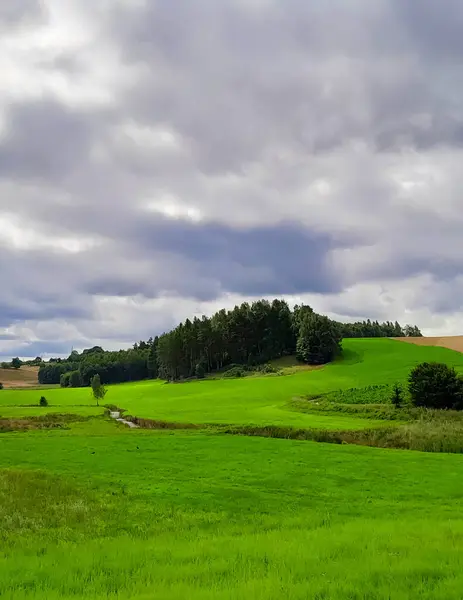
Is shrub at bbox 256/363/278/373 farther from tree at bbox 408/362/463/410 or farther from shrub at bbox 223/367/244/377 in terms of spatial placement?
tree at bbox 408/362/463/410

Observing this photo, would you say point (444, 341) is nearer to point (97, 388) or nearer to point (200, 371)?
point (200, 371)

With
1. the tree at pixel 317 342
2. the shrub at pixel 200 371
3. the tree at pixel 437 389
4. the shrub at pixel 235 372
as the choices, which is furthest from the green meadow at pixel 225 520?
the shrub at pixel 200 371

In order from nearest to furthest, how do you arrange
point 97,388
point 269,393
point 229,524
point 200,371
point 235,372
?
point 229,524
point 269,393
point 97,388
point 235,372
point 200,371

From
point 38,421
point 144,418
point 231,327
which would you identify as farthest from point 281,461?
point 231,327

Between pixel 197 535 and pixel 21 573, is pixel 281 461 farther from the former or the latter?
pixel 21 573

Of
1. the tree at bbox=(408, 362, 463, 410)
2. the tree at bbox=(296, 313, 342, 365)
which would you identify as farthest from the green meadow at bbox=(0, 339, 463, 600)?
the tree at bbox=(296, 313, 342, 365)

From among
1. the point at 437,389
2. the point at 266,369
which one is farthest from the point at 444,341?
the point at 437,389

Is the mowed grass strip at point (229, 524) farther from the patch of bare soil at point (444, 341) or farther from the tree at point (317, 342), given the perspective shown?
the patch of bare soil at point (444, 341)

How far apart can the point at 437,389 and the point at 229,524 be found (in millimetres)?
61310

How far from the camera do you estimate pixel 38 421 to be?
256 ft

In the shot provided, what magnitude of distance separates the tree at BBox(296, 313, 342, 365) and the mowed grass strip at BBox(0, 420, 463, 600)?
106809 mm

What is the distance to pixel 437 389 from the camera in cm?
7425

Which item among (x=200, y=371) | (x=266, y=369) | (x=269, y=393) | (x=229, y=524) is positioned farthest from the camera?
(x=200, y=371)

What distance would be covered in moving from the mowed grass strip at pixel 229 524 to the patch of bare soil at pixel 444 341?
112 metres
